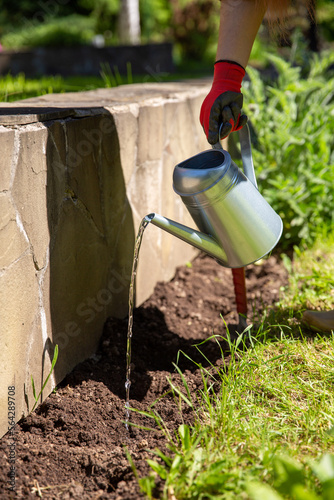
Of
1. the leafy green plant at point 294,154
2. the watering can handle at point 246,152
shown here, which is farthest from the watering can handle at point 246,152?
the leafy green plant at point 294,154

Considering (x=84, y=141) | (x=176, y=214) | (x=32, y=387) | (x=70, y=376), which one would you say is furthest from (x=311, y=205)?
(x=32, y=387)

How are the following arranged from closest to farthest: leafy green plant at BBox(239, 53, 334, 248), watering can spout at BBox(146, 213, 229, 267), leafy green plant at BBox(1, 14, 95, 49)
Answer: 1. watering can spout at BBox(146, 213, 229, 267)
2. leafy green plant at BBox(239, 53, 334, 248)
3. leafy green plant at BBox(1, 14, 95, 49)

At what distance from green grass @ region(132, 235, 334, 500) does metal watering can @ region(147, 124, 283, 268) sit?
383 mm

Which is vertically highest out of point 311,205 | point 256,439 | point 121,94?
point 121,94

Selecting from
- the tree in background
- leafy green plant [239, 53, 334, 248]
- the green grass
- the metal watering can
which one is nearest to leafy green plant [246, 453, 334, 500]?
the green grass

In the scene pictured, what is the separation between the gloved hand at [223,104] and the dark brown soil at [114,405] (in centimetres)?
78

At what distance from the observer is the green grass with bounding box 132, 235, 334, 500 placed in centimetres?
124

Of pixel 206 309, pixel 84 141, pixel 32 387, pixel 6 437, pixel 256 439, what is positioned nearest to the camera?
pixel 256 439

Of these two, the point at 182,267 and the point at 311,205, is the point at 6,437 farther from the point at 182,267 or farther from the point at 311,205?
the point at 311,205

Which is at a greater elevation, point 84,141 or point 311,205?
point 84,141

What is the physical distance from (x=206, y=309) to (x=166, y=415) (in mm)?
866

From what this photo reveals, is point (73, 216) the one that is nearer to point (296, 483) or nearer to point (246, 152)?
point (246, 152)

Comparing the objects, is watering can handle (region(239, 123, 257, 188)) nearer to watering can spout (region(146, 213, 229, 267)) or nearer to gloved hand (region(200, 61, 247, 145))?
gloved hand (region(200, 61, 247, 145))

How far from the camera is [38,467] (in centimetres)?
150
